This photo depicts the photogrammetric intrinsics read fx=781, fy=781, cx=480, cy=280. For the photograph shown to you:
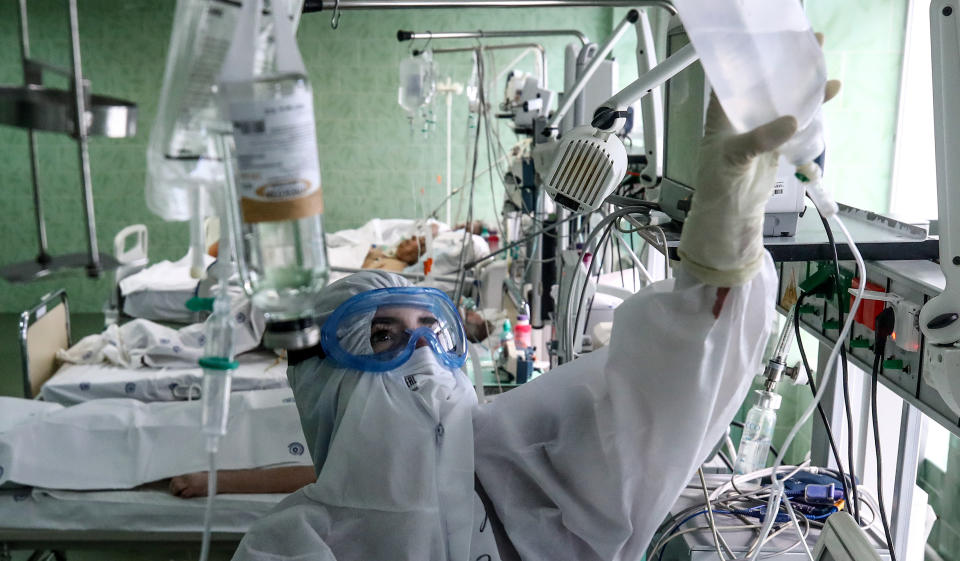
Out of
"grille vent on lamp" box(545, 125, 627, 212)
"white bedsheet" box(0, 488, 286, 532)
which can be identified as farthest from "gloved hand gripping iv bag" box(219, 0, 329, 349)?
"white bedsheet" box(0, 488, 286, 532)

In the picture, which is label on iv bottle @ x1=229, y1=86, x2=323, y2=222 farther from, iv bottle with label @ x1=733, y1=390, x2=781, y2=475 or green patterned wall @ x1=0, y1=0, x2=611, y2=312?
green patterned wall @ x1=0, y1=0, x2=611, y2=312

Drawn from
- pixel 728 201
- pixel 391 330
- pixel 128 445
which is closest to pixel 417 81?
pixel 128 445

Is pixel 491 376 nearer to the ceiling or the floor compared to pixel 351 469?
nearer to the floor

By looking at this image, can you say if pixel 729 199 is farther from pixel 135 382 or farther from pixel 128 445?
pixel 135 382

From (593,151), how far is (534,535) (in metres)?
0.69

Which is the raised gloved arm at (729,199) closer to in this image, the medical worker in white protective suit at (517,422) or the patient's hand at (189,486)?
the medical worker in white protective suit at (517,422)

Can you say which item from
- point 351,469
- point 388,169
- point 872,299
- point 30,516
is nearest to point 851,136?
point 872,299

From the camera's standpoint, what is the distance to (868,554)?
90 cm

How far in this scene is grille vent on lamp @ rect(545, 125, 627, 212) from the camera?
125cm

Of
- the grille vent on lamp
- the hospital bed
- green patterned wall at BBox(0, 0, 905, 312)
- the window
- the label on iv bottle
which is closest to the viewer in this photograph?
the label on iv bottle

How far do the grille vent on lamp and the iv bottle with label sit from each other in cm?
53

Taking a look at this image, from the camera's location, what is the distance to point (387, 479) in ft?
4.60

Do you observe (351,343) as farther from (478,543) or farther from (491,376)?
(491,376)

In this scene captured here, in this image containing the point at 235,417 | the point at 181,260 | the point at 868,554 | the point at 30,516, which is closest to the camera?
the point at 868,554
